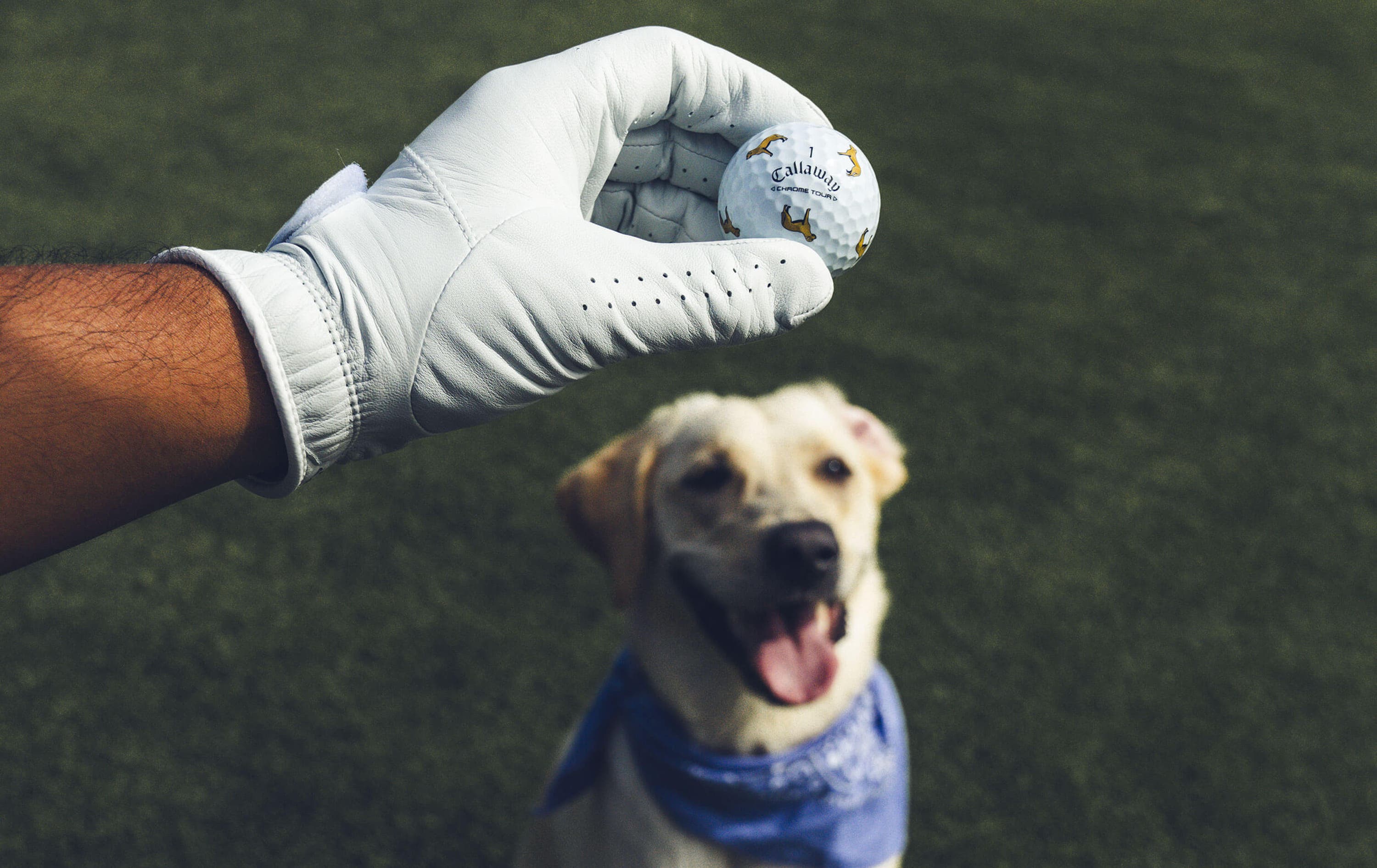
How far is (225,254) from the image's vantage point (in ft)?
4.98

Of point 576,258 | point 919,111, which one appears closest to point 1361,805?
point 576,258

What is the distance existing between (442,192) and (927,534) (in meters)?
2.48

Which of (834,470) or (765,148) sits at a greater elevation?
(765,148)

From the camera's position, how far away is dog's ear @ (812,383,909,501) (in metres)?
2.38

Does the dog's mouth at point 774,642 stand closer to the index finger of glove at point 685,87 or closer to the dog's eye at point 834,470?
the dog's eye at point 834,470

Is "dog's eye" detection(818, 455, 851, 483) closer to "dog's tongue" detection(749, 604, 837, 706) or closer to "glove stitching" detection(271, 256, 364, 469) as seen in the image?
"dog's tongue" detection(749, 604, 837, 706)

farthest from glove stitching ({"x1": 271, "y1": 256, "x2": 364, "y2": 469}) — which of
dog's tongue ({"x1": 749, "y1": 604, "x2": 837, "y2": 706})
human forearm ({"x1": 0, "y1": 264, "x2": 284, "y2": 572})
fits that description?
dog's tongue ({"x1": 749, "y1": 604, "x2": 837, "y2": 706})

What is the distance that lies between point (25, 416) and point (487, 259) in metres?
0.67

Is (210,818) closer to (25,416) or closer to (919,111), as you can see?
(25,416)

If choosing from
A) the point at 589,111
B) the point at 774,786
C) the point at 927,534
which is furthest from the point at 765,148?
the point at 927,534

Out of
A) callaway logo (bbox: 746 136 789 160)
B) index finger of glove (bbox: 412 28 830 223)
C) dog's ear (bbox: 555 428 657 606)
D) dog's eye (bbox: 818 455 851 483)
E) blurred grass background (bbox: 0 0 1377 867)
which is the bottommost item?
blurred grass background (bbox: 0 0 1377 867)

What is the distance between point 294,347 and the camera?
4.88 ft

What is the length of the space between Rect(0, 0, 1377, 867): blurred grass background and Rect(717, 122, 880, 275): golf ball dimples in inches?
68.1

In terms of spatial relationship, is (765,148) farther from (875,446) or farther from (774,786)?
(774,786)
